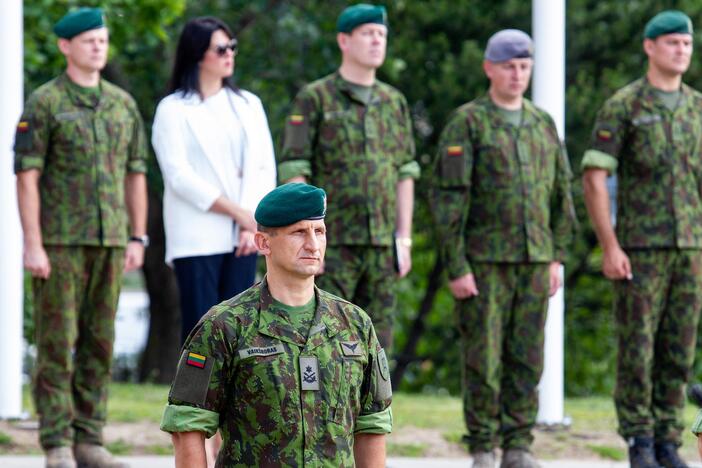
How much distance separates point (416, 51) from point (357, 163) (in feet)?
26.5

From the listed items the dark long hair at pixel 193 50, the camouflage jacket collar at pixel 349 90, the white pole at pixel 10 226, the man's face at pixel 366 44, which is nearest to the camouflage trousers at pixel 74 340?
the dark long hair at pixel 193 50

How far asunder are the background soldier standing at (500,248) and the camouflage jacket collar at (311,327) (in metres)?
2.87

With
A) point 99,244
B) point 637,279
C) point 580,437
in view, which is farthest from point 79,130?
point 580,437

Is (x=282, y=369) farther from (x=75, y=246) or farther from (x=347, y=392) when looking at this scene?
(x=75, y=246)

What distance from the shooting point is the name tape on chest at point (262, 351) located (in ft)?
14.3

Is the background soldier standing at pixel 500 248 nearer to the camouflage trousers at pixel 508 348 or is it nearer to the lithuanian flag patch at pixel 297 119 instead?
the camouflage trousers at pixel 508 348

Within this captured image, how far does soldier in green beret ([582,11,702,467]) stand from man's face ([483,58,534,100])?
1.80ft

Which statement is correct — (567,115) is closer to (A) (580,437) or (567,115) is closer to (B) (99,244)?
(A) (580,437)

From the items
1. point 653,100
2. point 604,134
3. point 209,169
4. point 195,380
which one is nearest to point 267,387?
point 195,380

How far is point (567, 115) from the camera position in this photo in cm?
1498

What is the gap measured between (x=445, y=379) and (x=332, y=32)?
6.21 m

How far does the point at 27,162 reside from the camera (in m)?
7.02

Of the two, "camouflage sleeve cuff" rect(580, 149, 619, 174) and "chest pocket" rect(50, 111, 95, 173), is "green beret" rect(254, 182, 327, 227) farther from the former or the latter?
"camouflage sleeve cuff" rect(580, 149, 619, 174)

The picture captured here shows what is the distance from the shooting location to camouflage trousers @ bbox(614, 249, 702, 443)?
748 cm
